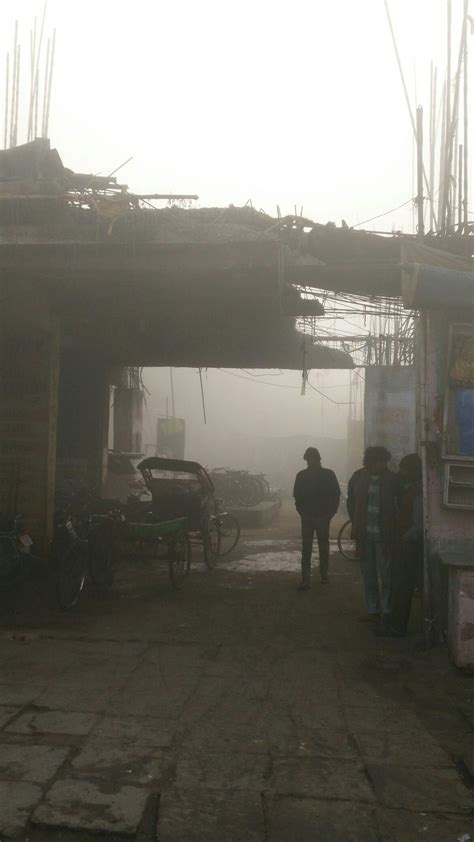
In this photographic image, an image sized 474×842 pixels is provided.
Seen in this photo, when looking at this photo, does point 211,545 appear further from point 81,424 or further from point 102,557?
point 81,424

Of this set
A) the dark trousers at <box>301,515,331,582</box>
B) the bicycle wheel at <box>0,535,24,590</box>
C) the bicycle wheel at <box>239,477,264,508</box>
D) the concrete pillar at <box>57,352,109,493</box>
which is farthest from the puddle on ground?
the bicycle wheel at <box>239,477,264,508</box>

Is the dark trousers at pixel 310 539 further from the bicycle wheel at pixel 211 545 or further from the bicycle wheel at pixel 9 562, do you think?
the bicycle wheel at pixel 9 562

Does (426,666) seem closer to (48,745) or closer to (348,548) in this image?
(48,745)

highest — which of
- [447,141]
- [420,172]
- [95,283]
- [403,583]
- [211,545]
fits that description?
[447,141]

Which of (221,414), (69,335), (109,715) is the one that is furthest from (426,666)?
(221,414)

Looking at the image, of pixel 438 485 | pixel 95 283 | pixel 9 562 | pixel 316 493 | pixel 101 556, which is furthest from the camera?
pixel 95 283

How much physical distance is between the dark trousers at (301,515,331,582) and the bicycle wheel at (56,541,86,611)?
2911 millimetres

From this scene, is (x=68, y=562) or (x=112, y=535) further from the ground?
(x=112, y=535)

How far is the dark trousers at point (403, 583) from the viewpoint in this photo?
24.4 feet

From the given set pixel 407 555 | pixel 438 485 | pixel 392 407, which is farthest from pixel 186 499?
pixel 392 407

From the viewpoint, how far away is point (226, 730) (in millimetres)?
4773

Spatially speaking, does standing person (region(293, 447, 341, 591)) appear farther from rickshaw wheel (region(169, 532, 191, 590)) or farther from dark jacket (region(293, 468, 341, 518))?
rickshaw wheel (region(169, 532, 191, 590))

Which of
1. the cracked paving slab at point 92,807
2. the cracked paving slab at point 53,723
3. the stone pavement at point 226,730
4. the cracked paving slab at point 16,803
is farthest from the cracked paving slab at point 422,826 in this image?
the cracked paving slab at point 53,723

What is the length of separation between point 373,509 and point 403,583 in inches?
A: 33.6
